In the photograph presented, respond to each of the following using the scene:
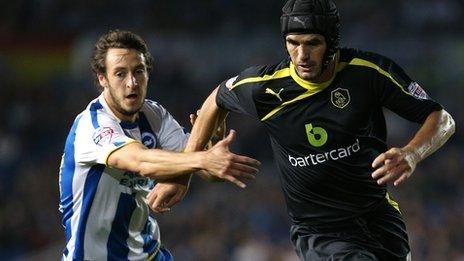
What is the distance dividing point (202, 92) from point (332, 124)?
9.61 meters

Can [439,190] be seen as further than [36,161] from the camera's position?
No

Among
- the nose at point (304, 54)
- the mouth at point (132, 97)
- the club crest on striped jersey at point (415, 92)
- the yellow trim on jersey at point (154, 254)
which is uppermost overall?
the nose at point (304, 54)

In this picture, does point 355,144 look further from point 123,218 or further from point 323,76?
point 123,218

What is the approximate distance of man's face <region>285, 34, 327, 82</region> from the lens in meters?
5.64

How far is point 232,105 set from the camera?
Result: 6082 millimetres

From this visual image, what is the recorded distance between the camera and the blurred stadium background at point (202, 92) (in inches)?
483

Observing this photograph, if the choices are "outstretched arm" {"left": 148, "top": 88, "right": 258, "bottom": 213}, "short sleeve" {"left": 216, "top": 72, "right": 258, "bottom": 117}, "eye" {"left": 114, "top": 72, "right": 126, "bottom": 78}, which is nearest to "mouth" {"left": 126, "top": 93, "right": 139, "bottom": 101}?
"eye" {"left": 114, "top": 72, "right": 126, "bottom": 78}

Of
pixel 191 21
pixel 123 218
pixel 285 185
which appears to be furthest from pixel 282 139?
pixel 191 21

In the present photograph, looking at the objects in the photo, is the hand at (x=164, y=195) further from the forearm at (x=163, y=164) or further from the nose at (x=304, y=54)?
the nose at (x=304, y=54)

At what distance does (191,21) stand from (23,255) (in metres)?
5.53

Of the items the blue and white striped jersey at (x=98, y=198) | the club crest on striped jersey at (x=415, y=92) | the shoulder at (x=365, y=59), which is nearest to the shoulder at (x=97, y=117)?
the blue and white striped jersey at (x=98, y=198)

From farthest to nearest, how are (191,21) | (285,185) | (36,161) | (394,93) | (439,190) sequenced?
(191,21) < (36,161) < (439,190) < (285,185) < (394,93)

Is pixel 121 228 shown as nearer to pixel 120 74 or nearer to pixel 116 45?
pixel 120 74

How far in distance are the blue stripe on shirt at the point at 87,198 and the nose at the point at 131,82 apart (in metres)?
0.54
